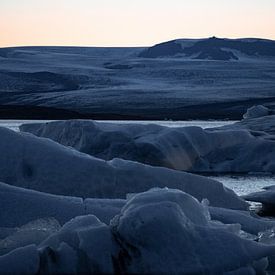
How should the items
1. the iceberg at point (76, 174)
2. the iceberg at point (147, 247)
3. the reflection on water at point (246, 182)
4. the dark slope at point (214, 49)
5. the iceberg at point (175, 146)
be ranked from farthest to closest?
the dark slope at point (214, 49) < the iceberg at point (175, 146) < the reflection on water at point (246, 182) < the iceberg at point (76, 174) < the iceberg at point (147, 247)

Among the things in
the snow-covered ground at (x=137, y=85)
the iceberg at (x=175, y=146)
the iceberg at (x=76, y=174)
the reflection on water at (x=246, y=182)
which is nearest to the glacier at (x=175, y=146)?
the iceberg at (x=175, y=146)

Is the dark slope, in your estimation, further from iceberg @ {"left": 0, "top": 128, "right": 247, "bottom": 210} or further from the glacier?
iceberg @ {"left": 0, "top": 128, "right": 247, "bottom": 210}

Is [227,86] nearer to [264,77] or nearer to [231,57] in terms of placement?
[264,77]

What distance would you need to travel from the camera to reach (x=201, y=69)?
147 feet

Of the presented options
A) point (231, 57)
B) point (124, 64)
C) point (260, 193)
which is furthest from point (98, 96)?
point (260, 193)

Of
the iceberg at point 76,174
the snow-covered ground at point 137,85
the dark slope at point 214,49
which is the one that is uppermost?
the iceberg at point 76,174

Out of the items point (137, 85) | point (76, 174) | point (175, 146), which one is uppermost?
point (76, 174)

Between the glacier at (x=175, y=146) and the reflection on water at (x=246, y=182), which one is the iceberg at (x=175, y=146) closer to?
the glacier at (x=175, y=146)

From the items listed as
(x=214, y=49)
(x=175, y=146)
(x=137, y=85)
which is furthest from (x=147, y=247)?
(x=214, y=49)

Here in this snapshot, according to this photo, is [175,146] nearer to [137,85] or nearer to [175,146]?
[175,146]

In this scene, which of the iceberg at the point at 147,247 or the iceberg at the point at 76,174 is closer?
the iceberg at the point at 147,247

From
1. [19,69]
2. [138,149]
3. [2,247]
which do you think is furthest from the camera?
[19,69]

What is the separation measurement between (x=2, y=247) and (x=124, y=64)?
1777 inches

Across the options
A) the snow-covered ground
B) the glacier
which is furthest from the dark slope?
the glacier
